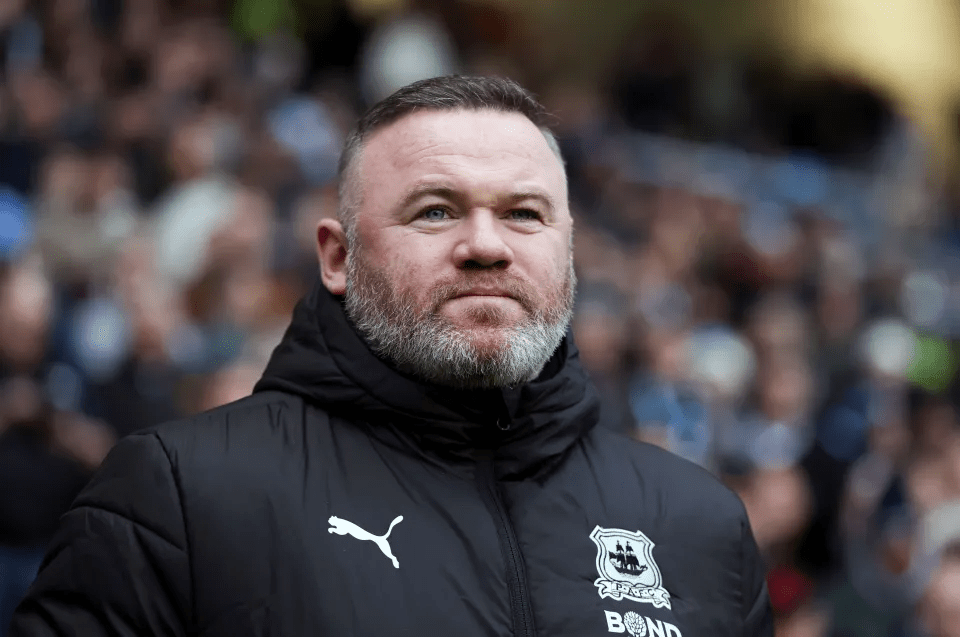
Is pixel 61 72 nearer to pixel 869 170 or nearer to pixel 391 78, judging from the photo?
pixel 391 78

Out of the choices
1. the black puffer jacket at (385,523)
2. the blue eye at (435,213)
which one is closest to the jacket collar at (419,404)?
the black puffer jacket at (385,523)

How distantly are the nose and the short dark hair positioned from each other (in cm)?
22

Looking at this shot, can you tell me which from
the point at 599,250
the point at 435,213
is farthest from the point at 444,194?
the point at 599,250

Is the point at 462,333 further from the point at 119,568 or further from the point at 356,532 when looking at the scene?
the point at 119,568

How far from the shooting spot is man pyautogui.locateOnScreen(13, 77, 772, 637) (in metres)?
1.72

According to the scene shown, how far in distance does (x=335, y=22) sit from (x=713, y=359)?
2972 mm

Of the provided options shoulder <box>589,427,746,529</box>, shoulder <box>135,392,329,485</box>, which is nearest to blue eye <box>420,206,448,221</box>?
shoulder <box>135,392,329,485</box>

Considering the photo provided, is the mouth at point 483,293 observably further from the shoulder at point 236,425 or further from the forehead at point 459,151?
the shoulder at point 236,425

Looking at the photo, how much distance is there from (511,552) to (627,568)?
0.19 m

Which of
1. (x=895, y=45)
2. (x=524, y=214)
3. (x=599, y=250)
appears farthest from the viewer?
(x=895, y=45)

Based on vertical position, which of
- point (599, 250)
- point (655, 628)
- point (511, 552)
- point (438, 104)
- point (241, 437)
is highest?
point (438, 104)

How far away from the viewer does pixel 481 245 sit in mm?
1895

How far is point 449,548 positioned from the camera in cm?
182

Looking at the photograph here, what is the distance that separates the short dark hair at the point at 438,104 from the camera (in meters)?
2.06
